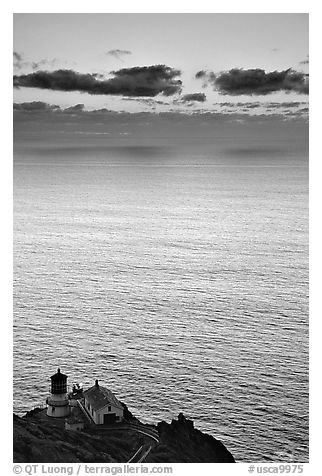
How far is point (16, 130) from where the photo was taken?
66.0ft

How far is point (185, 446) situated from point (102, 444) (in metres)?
1.73

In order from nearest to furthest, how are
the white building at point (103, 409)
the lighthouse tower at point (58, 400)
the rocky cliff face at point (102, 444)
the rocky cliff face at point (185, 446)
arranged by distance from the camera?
the rocky cliff face at point (102, 444)
the rocky cliff face at point (185, 446)
the white building at point (103, 409)
the lighthouse tower at point (58, 400)

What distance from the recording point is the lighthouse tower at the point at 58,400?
12852 mm

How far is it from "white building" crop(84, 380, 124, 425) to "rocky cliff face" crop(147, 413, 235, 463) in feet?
2.99

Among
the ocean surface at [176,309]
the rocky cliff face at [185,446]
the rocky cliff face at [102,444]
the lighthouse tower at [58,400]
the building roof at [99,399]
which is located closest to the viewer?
the rocky cliff face at [102,444]

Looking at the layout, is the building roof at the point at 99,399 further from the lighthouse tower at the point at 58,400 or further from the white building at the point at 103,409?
the lighthouse tower at the point at 58,400

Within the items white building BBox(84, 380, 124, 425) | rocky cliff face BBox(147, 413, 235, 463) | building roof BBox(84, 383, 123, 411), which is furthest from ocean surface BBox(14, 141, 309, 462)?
white building BBox(84, 380, 124, 425)

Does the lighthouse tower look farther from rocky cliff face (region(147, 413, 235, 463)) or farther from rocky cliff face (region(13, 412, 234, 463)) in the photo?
rocky cliff face (region(147, 413, 235, 463))

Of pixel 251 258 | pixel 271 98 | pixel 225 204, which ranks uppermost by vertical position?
pixel 271 98

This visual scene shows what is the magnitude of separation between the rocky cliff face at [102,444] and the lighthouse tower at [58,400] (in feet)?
0.86

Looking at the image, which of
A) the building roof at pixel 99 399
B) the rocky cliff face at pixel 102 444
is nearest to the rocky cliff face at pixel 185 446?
the rocky cliff face at pixel 102 444
